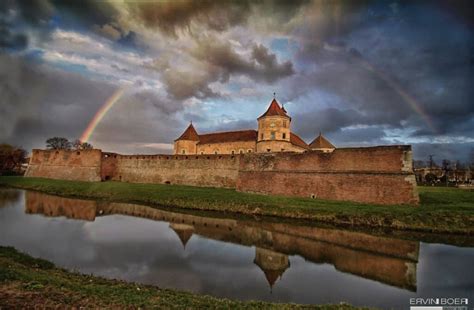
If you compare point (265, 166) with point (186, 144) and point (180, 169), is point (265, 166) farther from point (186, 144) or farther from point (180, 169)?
point (186, 144)

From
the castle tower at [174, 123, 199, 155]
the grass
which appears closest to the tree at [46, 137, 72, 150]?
the castle tower at [174, 123, 199, 155]

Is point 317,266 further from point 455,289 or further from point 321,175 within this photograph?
point 321,175

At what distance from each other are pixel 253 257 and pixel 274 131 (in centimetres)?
1878

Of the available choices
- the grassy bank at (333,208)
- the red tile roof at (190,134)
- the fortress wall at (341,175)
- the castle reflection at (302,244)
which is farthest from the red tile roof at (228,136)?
the castle reflection at (302,244)

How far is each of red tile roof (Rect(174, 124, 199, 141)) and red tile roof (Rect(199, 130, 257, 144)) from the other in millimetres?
671

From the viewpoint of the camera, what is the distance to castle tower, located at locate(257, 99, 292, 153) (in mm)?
25688

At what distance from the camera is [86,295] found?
409 centimetres

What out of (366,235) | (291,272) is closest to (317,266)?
(291,272)

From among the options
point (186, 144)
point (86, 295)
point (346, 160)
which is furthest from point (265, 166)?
point (186, 144)

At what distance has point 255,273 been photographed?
6.79m

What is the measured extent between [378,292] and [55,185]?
2479 cm

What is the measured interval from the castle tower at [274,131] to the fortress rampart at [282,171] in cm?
610

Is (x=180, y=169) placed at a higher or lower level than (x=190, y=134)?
lower

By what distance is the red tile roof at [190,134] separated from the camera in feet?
110
